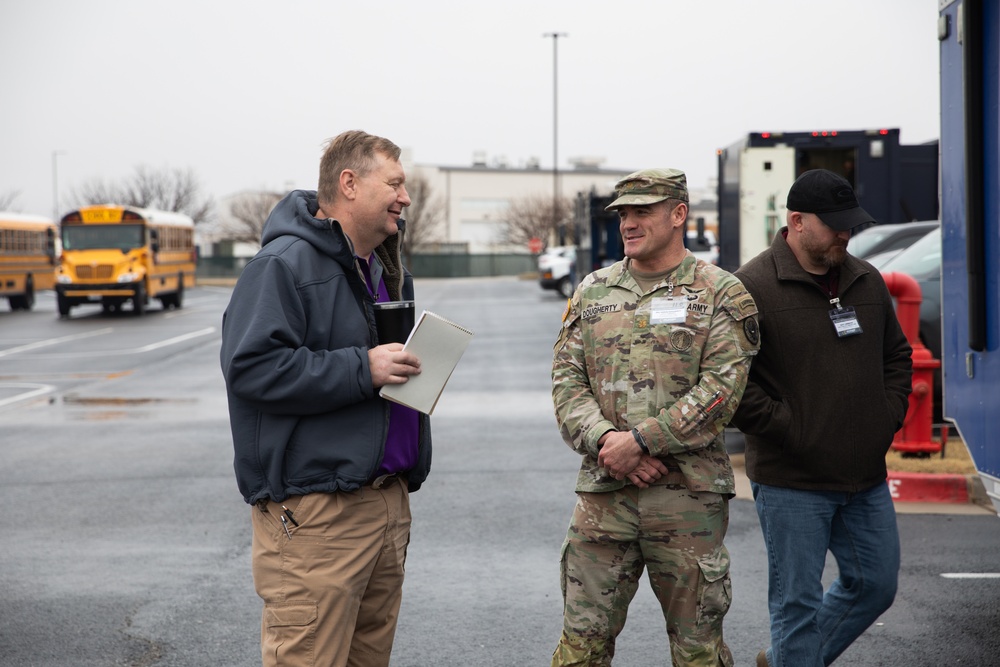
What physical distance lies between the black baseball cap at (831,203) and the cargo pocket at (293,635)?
6.79ft

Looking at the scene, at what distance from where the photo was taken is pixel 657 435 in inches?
133

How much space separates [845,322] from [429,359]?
1.48 meters

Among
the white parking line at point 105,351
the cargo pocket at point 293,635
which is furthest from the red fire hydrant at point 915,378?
the white parking line at point 105,351

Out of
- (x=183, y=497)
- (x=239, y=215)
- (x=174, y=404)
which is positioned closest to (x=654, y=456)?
(x=183, y=497)

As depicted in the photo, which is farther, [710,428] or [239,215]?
[239,215]

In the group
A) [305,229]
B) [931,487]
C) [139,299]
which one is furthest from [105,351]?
[305,229]

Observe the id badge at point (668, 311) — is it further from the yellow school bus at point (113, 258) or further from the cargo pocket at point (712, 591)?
the yellow school bus at point (113, 258)

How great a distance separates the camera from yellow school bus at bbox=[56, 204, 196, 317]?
29.9 m

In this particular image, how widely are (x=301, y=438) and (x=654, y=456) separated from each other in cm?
106

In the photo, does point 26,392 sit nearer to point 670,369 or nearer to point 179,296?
point 670,369

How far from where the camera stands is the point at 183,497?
804cm

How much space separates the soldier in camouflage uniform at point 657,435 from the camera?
3438mm

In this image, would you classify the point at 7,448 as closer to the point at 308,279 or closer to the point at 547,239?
the point at 308,279

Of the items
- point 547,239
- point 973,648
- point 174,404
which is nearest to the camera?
point 973,648
